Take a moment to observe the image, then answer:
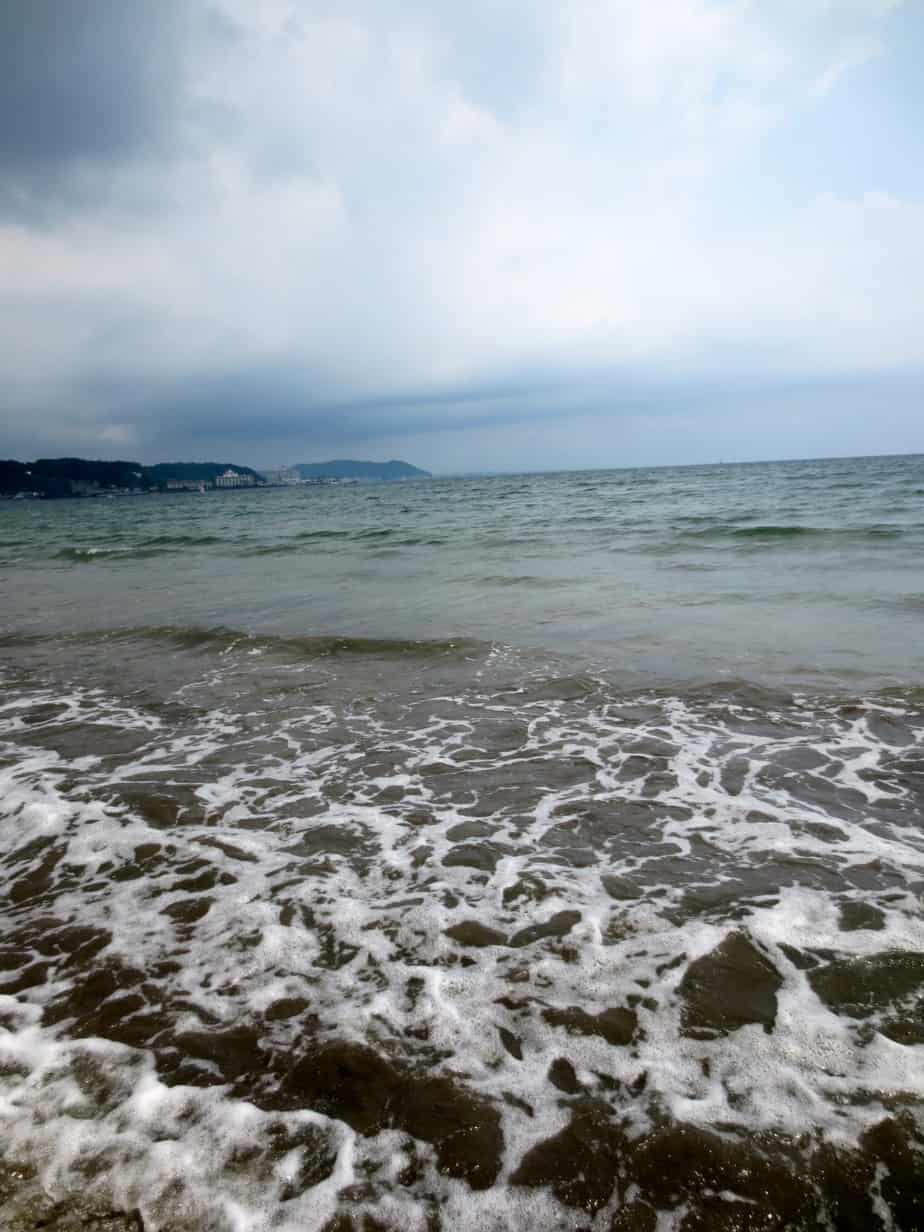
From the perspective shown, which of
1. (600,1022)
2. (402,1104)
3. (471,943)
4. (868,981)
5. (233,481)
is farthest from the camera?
(233,481)

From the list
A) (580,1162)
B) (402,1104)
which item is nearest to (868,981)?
(580,1162)

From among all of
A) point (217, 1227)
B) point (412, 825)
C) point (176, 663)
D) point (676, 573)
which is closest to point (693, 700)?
point (412, 825)

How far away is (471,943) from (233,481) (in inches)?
7112

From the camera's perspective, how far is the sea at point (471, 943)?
201cm

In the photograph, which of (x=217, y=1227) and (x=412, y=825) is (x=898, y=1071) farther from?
(x=412, y=825)

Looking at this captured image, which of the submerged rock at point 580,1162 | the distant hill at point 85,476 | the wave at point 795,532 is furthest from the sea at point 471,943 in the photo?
the distant hill at point 85,476

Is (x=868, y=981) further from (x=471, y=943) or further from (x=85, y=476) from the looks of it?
(x=85, y=476)

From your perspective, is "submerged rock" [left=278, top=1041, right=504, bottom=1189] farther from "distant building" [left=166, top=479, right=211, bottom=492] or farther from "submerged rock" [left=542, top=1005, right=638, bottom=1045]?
"distant building" [left=166, top=479, right=211, bottom=492]

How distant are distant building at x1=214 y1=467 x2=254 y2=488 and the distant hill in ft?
8.22

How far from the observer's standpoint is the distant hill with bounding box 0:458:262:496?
448 feet

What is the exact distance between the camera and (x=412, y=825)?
14.1ft

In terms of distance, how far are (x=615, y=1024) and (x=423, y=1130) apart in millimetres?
871

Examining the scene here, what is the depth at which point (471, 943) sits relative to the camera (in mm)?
3096

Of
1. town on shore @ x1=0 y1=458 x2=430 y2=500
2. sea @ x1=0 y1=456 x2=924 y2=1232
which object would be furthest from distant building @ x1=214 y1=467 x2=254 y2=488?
sea @ x1=0 y1=456 x2=924 y2=1232
